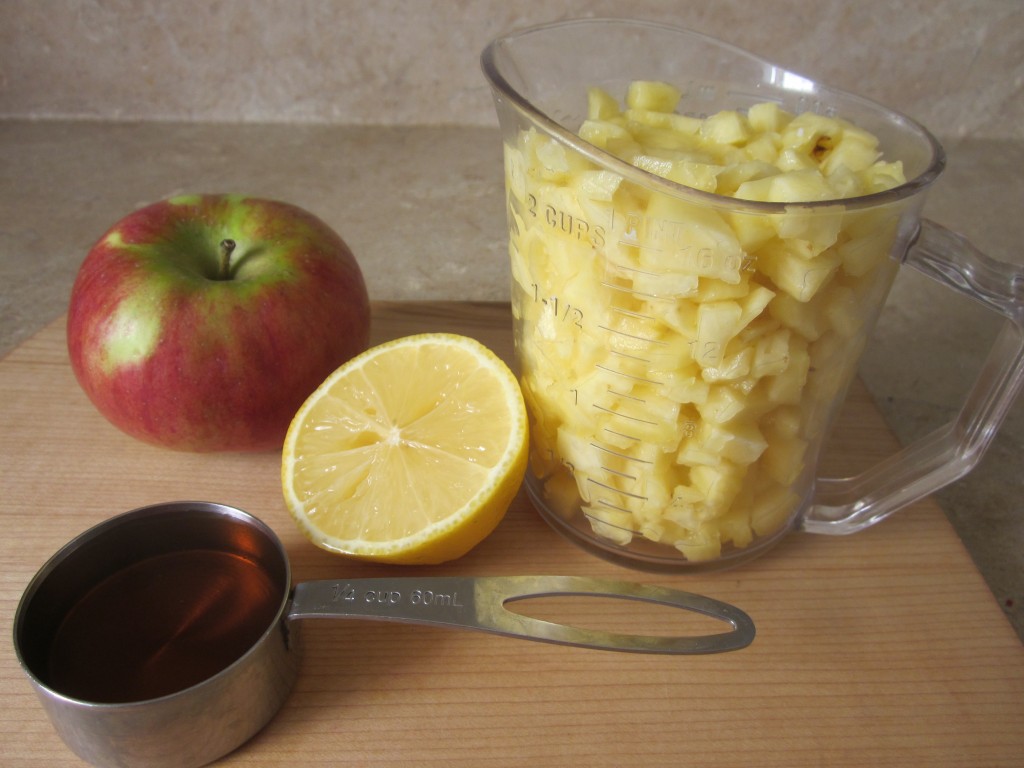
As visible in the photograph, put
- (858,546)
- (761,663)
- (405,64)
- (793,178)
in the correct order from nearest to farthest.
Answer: (793,178)
(761,663)
(858,546)
(405,64)

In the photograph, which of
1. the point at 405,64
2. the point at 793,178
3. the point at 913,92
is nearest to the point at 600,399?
the point at 793,178

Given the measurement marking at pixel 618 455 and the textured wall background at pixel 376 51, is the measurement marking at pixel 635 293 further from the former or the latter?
the textured wall background at pixel 376 51

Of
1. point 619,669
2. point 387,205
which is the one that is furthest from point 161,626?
point 387,205

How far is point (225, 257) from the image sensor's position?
76 cm

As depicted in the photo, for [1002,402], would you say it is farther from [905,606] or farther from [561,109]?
[561,109]

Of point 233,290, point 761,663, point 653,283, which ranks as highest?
point 653,283

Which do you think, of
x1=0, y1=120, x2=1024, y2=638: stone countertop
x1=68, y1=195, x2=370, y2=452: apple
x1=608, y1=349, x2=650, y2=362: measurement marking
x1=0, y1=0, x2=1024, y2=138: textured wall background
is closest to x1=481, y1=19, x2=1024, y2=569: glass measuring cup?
x1=608, y1=349, x2=650, y2=362: measurement marking

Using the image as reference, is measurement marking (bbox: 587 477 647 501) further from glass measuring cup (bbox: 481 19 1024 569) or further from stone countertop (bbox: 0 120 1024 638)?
stone countertop (bbox: 0 120 1024 638)

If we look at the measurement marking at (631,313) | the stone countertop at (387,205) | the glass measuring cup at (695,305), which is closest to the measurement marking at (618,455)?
the glass measuring cup at (695,305)

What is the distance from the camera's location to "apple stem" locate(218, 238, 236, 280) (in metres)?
0.75

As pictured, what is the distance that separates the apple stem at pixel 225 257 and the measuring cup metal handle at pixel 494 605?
33cm

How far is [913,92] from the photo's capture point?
1477 mm

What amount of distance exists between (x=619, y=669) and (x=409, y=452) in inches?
8.7

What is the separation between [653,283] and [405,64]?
41.9 inches
